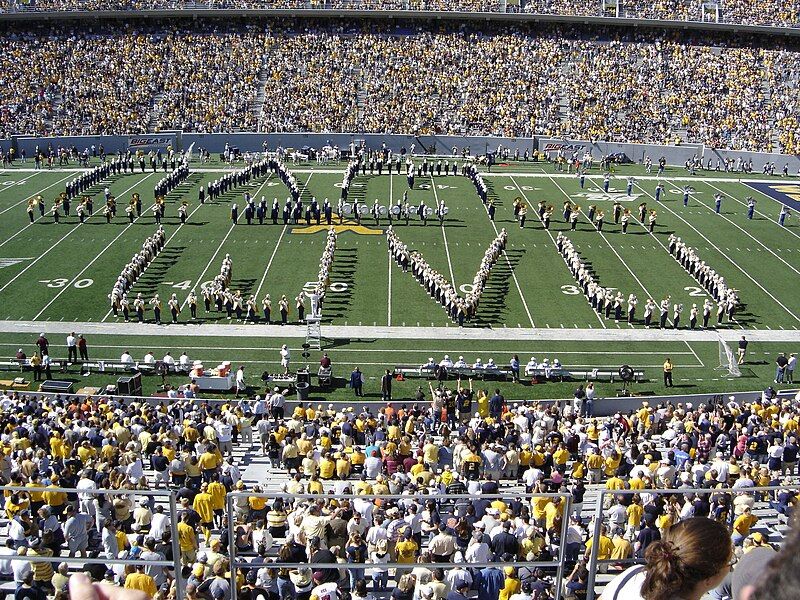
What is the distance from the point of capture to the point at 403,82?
2060 inches

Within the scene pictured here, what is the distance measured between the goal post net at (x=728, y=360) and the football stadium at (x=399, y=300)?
4.2 inches

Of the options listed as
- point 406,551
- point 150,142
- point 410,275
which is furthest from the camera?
point 150,142

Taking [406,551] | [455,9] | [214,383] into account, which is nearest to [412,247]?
[214,383]

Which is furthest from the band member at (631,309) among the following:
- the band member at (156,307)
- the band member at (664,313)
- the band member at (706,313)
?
the band member at (156,307)

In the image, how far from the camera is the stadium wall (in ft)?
148

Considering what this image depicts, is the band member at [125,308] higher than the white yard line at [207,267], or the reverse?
the white yard line at [207,267]

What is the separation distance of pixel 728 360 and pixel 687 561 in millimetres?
20872

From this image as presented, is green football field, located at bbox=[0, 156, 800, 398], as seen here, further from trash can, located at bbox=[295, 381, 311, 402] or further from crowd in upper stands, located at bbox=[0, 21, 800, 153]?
crowd in upper stands, located at bbox=[0, 21, 800, 153]

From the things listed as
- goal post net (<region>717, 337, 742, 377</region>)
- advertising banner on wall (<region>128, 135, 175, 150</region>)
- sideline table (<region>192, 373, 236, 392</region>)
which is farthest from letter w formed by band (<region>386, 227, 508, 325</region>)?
advertising banner on wall (<region>128, 135, 175, 150</region>)

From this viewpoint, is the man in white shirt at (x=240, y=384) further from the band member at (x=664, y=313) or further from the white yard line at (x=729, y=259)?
the white yard line at (x=729, y=259)

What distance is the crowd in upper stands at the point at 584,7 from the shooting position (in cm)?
5665

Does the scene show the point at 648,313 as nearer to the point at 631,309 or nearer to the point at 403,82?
the point at 631,309

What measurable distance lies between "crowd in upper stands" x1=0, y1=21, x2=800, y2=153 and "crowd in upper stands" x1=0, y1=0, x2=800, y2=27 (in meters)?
1.15

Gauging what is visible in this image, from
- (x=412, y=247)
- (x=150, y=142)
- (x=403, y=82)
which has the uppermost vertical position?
(x=403, y=82)
